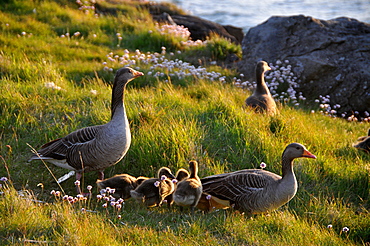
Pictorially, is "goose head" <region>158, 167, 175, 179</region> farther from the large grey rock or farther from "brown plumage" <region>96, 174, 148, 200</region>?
the large grey rock

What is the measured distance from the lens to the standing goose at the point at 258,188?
6.35 m

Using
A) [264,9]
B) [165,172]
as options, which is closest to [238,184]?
[165,172]

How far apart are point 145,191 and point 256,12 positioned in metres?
29.1

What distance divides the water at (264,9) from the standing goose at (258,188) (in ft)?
74.8

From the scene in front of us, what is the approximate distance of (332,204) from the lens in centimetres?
689

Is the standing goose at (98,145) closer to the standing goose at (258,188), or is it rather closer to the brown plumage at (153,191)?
the brown plumage at (153,191)

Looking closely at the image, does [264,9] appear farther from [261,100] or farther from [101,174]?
[101,174]

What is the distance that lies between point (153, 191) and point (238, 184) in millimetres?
1204

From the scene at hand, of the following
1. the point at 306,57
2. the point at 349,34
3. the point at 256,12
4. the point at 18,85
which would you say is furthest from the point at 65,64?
the point at 256,12

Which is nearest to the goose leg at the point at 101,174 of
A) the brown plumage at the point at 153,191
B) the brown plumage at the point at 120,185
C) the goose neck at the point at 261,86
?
the brown plumage at the point at 120,185

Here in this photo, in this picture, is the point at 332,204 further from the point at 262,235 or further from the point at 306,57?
the point at 306,57

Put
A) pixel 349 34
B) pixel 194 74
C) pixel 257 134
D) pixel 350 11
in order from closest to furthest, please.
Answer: pixel 257 134 → pixel 194 74 → pixel 349 34 → pixel 350 11

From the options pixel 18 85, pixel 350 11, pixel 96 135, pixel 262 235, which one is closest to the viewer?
pixel 262 235

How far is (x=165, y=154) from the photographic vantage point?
296 inches
